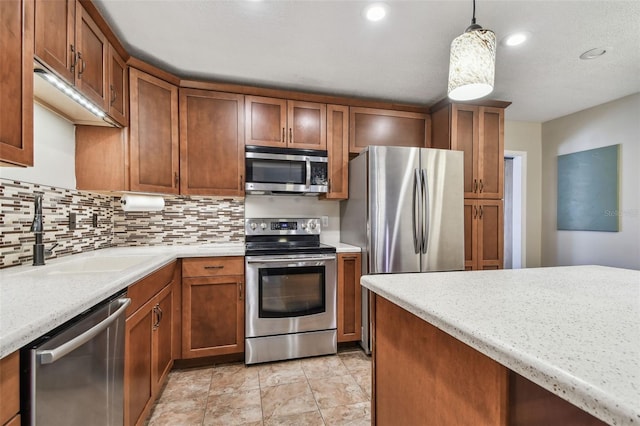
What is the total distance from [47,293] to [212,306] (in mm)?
1381

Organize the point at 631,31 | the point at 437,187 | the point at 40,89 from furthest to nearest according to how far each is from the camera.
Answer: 1. the point at 437,187
2. the point at 631,31
3. the point at 40,89

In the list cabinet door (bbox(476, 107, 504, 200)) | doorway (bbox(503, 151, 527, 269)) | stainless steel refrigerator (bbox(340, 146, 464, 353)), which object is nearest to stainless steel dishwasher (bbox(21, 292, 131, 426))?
stainless steel refrigerator (bbox(340, 146, 464, 353))

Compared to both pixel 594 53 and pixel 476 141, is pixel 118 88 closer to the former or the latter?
pixel 476 141

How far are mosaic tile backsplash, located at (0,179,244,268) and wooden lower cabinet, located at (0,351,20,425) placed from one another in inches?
41.8

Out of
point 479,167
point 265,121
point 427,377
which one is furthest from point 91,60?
point 479,167

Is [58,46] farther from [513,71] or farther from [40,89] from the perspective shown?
[513,71]

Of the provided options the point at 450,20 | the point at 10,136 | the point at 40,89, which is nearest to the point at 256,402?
the point at 10,136

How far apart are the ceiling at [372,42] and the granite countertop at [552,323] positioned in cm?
154

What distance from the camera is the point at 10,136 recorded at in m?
1.06

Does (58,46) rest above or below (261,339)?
above

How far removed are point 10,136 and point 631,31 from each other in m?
3.34

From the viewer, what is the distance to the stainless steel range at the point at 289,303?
92.5 inches

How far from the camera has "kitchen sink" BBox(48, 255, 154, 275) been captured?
1.42 m

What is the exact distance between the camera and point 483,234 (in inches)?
117
